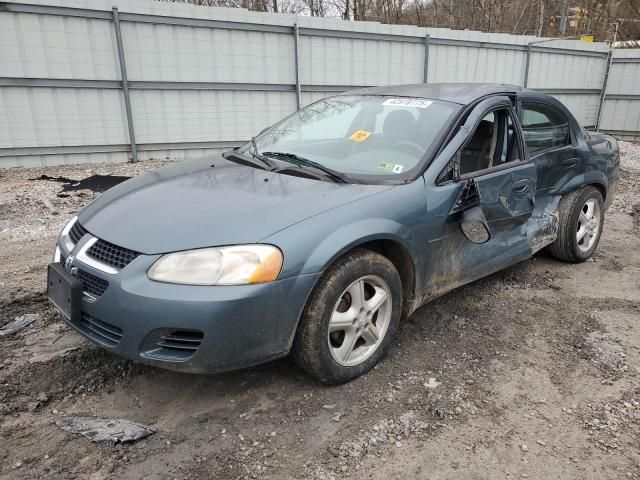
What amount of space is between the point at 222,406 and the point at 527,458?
1499 millimetres

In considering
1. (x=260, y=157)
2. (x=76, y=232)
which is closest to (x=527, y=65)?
(x=260, y=157)

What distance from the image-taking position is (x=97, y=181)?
7.45 m

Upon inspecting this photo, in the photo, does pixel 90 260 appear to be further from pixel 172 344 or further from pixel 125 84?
pixel 125 84

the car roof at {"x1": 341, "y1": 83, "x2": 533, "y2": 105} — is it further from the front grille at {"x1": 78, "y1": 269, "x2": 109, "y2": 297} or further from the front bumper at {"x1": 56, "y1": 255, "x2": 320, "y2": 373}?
the front grille at {"x1": 78, "y1": 269, "x2": 109, "y2": 297}

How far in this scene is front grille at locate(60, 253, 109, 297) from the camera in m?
2.38

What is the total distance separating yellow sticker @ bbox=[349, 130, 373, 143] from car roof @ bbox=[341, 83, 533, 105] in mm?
506

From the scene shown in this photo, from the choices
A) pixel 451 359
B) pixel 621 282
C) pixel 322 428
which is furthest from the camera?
pixel 621 282

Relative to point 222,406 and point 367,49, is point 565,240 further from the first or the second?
point 367,49

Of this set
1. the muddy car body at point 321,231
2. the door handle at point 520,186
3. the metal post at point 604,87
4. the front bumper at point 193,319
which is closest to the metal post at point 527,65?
the metal post at point 604,87

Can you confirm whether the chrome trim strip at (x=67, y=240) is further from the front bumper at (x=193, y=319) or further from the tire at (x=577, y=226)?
the tire at (x=577, y=226)

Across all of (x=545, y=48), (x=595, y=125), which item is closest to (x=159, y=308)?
(x=545, y=48)

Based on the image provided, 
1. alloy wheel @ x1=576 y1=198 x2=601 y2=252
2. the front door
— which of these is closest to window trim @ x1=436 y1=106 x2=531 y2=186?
the front door

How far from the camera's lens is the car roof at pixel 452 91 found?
3.46m

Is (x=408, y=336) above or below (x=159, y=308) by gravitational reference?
below
